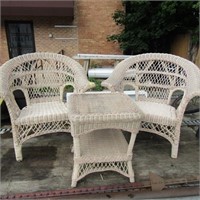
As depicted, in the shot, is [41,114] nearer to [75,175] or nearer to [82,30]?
[75,175]

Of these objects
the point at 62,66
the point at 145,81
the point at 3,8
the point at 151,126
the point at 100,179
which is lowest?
the point at 100,179

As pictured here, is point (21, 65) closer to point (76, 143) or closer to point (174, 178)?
point (76, 143)

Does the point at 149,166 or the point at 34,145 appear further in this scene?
the point at 34,145

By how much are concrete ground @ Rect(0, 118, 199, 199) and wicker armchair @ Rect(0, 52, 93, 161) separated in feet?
0.70

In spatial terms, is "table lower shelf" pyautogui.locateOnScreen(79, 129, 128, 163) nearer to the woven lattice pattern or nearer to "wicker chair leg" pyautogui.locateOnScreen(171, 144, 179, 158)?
the woven lattice pattern

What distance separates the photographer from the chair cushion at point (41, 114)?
2.37 metres

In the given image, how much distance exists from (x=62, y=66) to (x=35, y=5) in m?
4.46

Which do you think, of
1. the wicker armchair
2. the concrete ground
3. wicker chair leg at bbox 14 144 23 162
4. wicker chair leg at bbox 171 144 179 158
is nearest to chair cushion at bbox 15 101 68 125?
the wicker armchair

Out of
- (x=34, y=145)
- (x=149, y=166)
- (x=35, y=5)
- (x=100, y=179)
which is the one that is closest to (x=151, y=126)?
(x=149, y=166)

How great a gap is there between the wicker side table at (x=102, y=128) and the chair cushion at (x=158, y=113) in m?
0.35

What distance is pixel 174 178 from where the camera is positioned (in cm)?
222

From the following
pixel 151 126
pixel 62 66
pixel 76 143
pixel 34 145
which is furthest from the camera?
pixel 62 66

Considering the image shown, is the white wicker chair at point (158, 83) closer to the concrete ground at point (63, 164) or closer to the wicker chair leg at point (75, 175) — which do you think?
the concrete ground at point (63, 164)

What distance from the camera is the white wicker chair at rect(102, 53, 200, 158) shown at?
2490mm
